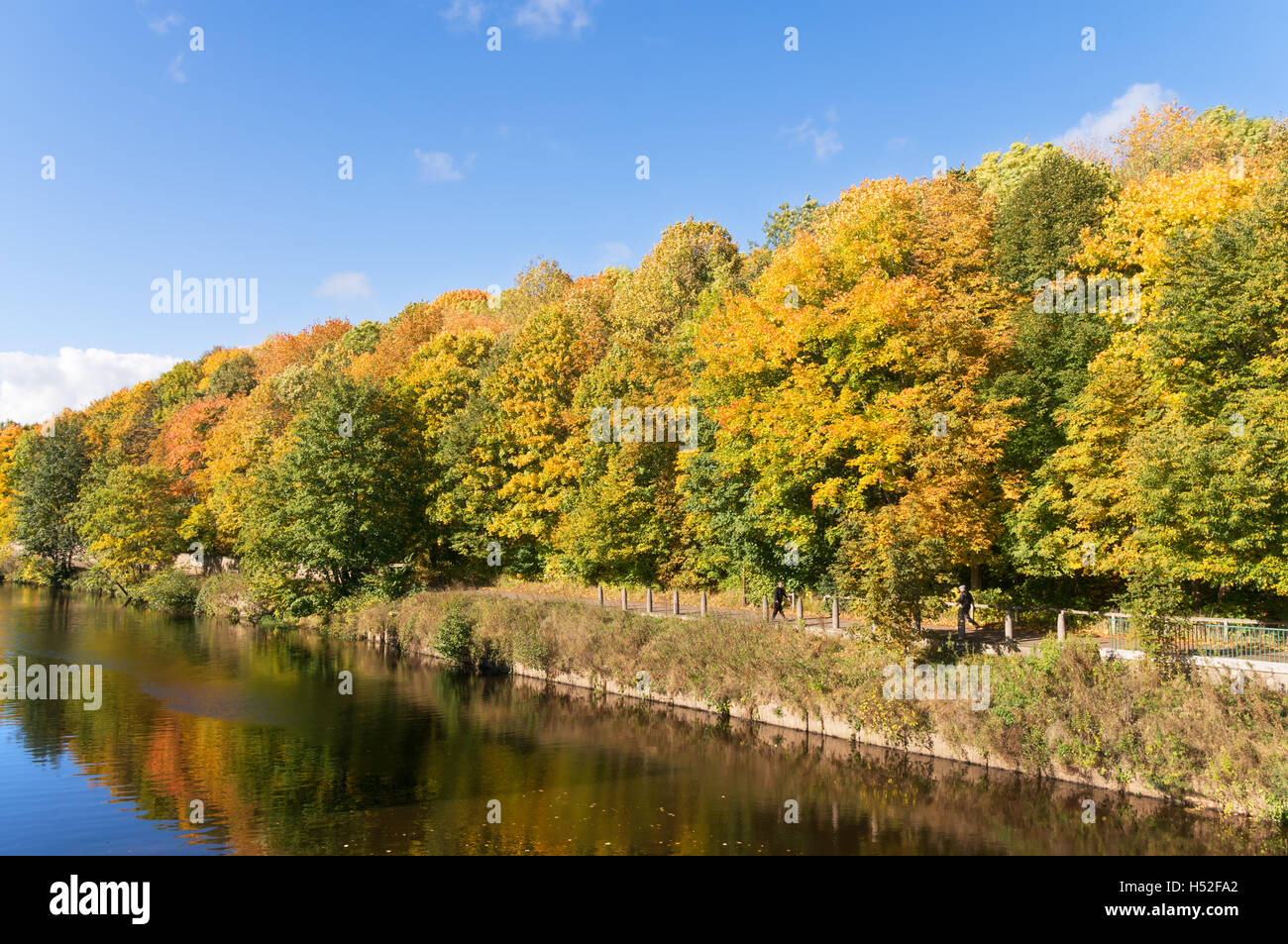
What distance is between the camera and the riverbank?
20062 millimetres

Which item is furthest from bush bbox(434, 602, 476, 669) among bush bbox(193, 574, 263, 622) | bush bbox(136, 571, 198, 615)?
bush bbox(136, 571, 198, 615)

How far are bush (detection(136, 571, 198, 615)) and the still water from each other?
2444 centimetres

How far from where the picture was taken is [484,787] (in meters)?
22.9

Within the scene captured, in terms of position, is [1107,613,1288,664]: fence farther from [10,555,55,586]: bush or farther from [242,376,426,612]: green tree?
[10,555,55,586]: bush

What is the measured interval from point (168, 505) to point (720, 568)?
43708mm

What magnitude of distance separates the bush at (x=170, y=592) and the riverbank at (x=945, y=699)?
27.7 meters

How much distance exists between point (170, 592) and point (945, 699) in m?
51.9

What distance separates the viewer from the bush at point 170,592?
57.4 m

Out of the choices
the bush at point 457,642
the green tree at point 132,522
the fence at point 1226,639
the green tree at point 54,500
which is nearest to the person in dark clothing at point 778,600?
the fence at point 1226,639

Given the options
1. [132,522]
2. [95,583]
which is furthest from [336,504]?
[95,583]

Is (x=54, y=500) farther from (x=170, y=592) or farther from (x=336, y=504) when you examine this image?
(x=336, y=504)
